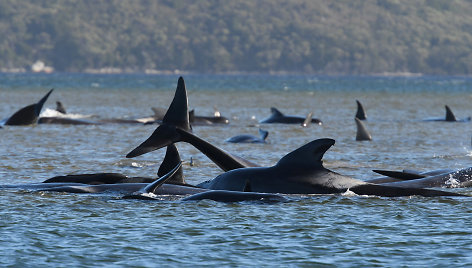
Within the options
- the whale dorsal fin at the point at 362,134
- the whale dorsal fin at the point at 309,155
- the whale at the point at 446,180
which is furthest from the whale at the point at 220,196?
the whale dorsal fin at the point at 362,134

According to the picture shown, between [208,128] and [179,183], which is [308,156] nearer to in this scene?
[179,183]

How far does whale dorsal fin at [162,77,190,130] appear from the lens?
18953mm

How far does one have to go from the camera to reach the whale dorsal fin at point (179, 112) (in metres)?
19.0

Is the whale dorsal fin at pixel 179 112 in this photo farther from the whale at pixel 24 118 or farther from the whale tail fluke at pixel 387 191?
the whale at pixel 24 118

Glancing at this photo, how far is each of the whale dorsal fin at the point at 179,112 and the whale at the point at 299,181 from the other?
185 centimetres

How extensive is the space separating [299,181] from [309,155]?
30.0 inches

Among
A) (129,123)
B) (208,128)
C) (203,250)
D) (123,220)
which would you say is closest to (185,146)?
(208,128)

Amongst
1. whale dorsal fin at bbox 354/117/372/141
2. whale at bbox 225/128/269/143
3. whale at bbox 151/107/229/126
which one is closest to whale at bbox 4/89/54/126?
whale at bbox 151/107/229/126

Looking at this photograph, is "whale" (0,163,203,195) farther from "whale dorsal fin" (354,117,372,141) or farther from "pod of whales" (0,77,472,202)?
"whale dorsal fin" (354,117,372,141)

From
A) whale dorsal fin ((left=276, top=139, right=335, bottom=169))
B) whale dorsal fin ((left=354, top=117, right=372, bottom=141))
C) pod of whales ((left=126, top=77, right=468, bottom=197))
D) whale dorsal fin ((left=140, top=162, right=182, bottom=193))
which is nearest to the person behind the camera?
whale dorsal fin ((left=276, top=139, right=335, bottom=169))

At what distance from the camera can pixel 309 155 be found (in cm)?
1667

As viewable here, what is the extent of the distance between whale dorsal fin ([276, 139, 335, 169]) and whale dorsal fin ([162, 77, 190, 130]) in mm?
2689

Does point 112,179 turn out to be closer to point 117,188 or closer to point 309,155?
point 117,188

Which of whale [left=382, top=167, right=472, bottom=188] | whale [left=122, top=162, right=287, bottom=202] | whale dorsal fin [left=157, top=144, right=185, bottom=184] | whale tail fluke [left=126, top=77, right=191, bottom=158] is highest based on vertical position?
whale tail fluke [left=126, top=77, right=191, bottom=158]
